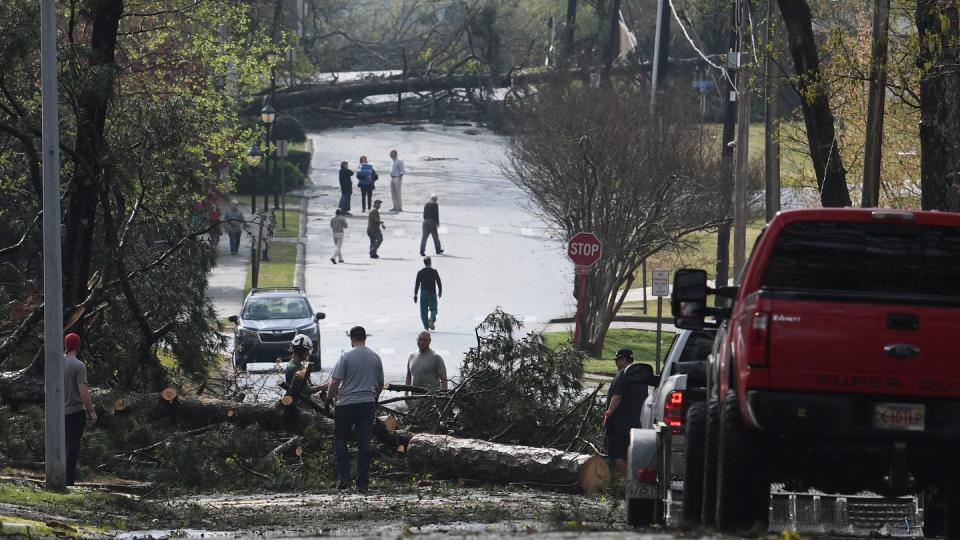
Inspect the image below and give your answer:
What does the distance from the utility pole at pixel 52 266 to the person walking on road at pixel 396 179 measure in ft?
121

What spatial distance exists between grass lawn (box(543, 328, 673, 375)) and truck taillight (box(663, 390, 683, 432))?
62.0 feet

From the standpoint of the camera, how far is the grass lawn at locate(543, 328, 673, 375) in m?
31.8

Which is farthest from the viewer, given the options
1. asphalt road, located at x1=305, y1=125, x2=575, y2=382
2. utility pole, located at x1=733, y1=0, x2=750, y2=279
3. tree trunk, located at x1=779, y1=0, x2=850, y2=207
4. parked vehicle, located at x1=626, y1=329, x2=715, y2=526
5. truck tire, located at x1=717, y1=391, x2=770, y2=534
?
asphalt road, located at x1=305, y1=125, x2=575, y2=382

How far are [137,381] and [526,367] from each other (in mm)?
4547

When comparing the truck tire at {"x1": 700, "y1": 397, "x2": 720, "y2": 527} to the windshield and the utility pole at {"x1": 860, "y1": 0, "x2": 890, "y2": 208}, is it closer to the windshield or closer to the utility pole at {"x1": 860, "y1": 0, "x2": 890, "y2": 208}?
the utility pole at {"x1": 860, "y1": 0, "x2": 890, "y2": 208}

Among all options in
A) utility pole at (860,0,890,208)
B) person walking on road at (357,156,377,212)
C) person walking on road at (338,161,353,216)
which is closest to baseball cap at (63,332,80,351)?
utility pole at (860,0,890,208)

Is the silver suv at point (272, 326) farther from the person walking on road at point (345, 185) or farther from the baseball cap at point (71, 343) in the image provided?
the person walking on road at point (345, 185)

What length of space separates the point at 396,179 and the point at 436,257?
761cm

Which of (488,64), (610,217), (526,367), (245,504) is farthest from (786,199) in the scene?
(245,504)

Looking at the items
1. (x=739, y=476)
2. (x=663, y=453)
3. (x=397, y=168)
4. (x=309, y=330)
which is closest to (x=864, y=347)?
(x=739, y=476)

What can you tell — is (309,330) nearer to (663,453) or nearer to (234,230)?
(234,230)

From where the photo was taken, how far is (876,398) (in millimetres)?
8508

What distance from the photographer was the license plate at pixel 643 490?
37.9 ft

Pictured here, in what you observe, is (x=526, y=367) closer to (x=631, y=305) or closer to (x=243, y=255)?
(x=631, y=305)
